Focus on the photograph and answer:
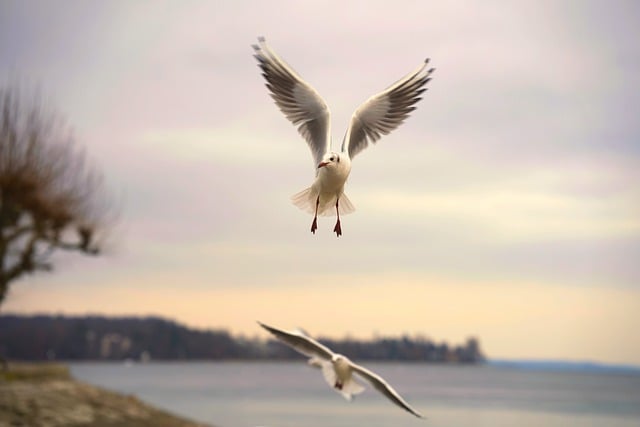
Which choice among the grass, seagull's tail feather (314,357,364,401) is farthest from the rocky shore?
seagull's tail feather (314,357,364,401)

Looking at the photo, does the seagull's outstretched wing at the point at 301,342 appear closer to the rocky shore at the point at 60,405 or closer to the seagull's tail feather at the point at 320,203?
the seagull's tail feather at the point at 320,203

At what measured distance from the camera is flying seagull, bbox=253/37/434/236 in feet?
15.0

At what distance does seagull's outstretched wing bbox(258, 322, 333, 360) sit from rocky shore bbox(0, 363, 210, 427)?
1220 centimetres

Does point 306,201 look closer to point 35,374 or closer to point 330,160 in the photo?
point 330,160

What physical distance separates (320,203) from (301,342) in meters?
1.90

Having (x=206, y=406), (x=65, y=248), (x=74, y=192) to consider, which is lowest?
(x=206, y=406)

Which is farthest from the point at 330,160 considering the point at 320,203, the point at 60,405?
the point at 60,405

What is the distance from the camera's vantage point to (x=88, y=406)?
68.0 ft

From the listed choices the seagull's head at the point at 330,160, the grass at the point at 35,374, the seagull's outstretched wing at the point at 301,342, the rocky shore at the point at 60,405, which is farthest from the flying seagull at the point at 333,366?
the grass at the point at 35,374

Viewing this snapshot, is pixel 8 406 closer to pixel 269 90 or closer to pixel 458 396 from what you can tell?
pixel 269 90

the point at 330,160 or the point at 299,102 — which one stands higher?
the point at 299,102

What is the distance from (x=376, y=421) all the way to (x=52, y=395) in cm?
1909

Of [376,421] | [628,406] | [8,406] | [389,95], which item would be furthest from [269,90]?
[628,406]

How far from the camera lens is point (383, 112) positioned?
4980 millimetres
